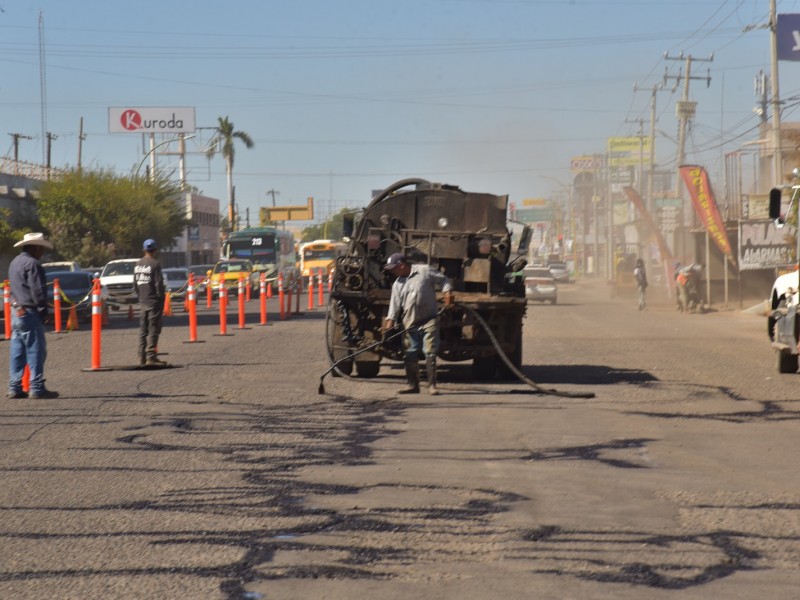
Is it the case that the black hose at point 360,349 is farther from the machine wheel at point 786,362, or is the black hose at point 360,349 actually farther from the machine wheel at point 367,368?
the machine wheel at point 786,362

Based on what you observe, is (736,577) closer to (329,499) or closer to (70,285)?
(329,499)

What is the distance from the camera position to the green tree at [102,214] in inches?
2432

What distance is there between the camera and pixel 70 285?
110 ft

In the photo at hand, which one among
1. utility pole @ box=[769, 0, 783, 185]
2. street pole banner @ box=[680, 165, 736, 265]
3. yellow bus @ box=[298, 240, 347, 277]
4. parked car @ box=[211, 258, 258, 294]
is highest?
utility pole @ box=[769, 0, 783, 185]

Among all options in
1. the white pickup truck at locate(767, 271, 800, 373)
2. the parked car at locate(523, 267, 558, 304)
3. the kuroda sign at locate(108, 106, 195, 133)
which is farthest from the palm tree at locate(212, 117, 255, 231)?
the white pickup truck at locate(767, 271, 800, 373)

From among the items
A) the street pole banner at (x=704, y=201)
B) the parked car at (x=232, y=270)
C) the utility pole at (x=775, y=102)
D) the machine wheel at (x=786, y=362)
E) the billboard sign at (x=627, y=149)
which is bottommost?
the machine wheel at (x=786, y=362)

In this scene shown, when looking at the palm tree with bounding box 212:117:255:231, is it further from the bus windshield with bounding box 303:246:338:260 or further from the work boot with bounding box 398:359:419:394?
the work boot with bounding box 398:359:419:394

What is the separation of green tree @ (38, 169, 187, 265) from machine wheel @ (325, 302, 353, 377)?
4715 cm

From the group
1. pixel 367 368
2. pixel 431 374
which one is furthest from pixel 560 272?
pixel 431 374

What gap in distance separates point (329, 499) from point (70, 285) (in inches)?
1067

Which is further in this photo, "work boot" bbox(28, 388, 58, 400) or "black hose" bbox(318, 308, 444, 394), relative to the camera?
"black hose" bbox(318, 308, 444, 394)

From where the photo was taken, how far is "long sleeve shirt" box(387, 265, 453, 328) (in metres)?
14.5

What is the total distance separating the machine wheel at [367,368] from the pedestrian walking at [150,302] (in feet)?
11.0

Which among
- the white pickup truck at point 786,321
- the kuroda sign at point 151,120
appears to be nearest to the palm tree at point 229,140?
the kuroda sign at point 151,120
